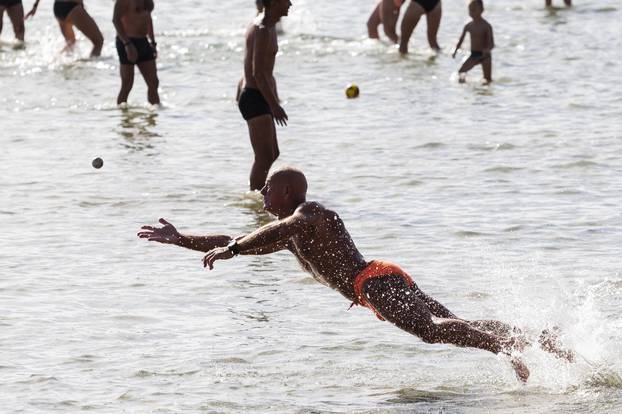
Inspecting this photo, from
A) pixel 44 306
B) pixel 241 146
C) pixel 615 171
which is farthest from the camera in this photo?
pixel 241 146

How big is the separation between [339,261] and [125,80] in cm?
962

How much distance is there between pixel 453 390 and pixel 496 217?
4.13 m

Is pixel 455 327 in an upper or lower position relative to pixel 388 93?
upper

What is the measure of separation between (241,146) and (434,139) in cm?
202

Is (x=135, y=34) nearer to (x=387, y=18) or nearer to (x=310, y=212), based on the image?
(x=387, y=18)

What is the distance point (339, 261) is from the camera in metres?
7.46

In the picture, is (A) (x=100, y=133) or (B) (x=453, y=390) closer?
(B) (x=453, y=390)

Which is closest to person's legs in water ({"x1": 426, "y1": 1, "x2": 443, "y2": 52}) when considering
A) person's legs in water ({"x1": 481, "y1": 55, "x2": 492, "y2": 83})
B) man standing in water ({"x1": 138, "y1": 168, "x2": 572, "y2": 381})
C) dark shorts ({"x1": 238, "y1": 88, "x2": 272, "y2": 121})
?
person's legs in water ({"x1": 481, "y1": 55, "x2": 492, "y2": 83})

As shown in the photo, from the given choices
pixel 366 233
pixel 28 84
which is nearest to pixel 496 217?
pixel 366 233

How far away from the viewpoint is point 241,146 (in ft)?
49.2

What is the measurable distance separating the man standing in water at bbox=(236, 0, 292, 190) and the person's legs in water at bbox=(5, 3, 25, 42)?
11.5 m

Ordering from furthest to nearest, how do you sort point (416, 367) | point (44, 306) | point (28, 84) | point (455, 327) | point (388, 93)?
point (28, 84)
point (388, 93)
point (44, 306)
point (416, 367)
point (455, 327)

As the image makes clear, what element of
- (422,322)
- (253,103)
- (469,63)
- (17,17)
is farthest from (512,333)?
(17,17)

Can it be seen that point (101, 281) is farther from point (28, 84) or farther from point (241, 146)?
point (28, 84)
